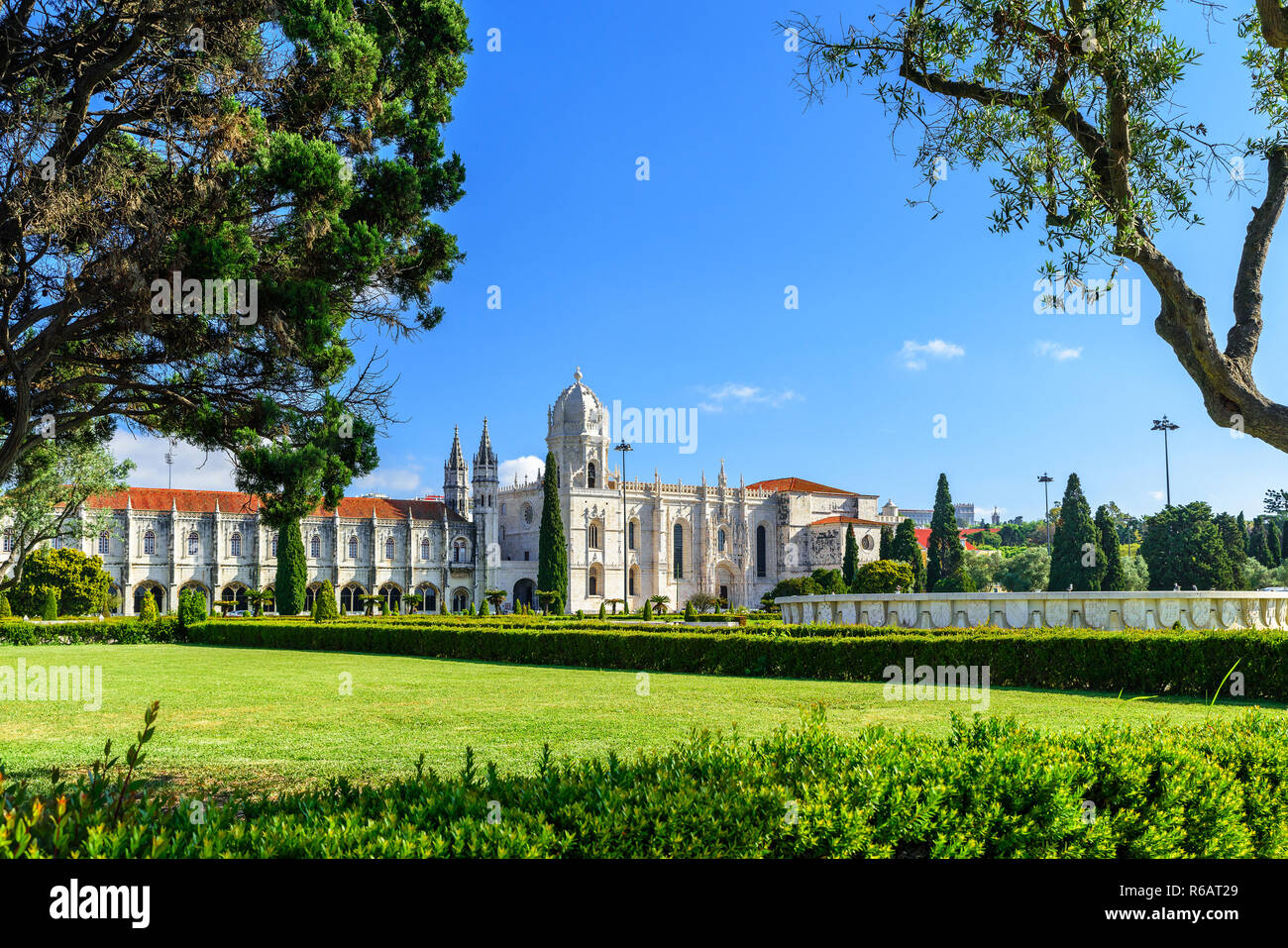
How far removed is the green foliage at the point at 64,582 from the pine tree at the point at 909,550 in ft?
144

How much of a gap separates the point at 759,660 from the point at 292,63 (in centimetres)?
1208

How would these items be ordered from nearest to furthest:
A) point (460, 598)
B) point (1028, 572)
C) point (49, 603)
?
point (49, 603) < point (1028, 572) < point (460, 598)

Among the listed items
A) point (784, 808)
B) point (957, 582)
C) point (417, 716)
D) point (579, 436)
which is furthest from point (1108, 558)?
point (784, 808)

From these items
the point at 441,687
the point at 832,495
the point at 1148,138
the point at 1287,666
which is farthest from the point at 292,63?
the point at 832,495

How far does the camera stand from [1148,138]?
711 centimetres

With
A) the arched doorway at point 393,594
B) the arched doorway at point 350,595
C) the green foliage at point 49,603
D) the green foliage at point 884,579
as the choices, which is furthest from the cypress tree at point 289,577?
the green foliage at point 884,579

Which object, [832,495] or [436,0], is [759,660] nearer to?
[436,0]

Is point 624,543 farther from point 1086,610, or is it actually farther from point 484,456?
point 1086,610

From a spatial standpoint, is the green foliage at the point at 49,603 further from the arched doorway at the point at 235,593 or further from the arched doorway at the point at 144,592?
the arched doorway at the point at 235,593

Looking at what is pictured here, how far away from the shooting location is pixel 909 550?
60656 mm

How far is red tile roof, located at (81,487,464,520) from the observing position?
59500 millimetres

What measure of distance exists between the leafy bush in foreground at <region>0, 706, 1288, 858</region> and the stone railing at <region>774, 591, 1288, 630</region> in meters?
13.1

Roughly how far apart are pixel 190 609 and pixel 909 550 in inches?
1654
